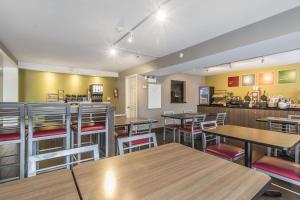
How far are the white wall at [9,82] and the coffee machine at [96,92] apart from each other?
7.55 feet

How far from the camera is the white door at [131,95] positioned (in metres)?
5.77

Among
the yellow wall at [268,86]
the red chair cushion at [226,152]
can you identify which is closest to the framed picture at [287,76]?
the yellow wall at [268,86]

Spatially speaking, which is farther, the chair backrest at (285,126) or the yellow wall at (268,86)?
the yellow wall at (268,86)

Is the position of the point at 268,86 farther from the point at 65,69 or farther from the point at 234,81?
the point at 65,69

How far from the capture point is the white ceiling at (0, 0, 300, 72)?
2004 millimetres

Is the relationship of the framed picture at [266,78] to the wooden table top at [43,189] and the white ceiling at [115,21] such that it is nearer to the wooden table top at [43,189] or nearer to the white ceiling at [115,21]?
the white ceiling at [115,21]

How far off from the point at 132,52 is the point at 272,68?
502 cm

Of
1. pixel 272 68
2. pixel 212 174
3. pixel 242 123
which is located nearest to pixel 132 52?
pixel 212 174

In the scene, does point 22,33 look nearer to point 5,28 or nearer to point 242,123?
point 5,28

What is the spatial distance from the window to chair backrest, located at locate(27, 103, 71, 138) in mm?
4956

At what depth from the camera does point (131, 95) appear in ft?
20.0

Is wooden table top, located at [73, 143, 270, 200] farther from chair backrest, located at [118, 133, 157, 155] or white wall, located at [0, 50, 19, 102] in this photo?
white wall, located at [0, 50, 19, 102]

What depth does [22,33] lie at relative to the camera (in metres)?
2.85

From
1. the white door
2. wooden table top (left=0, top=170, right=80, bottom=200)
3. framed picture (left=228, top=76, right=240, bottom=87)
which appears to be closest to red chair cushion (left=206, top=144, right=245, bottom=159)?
wooden table top (left=0, top=170, right=80, bottom=200)
